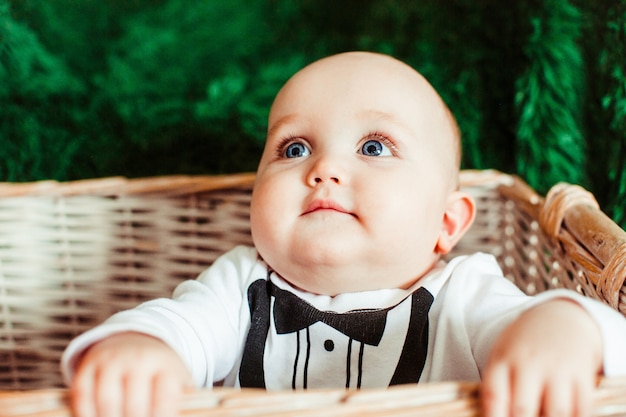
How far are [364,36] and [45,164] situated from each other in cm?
70

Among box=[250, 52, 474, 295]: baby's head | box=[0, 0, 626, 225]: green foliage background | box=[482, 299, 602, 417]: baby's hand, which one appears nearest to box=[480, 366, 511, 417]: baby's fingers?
box=[482, 299, 602, 417]: baby's hand

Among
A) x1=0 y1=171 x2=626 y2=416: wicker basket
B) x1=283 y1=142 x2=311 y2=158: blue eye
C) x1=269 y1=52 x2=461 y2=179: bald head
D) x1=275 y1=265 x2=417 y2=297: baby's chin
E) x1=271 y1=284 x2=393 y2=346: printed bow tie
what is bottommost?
x1=0 y1=171 x2=626 y2=416: wicker basket

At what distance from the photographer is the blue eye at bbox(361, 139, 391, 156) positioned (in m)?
0.78

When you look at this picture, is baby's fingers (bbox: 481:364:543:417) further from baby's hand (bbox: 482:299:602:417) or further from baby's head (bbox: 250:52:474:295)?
baby's head (bbox: 250:52:474:295)

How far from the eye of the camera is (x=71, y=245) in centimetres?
109

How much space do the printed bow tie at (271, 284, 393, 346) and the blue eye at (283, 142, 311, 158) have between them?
0.58ft

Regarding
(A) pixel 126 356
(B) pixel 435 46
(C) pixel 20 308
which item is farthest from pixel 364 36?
(A) pixel 126 356

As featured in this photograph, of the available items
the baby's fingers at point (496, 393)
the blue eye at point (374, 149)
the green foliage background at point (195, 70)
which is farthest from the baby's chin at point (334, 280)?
the green foliage background at point (195, 70)

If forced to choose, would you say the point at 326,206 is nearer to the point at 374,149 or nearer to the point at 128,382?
the point at 374,149

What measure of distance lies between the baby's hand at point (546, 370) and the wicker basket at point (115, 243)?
0.47m

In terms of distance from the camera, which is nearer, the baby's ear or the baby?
the baby

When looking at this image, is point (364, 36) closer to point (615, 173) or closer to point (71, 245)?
point (615, 173)

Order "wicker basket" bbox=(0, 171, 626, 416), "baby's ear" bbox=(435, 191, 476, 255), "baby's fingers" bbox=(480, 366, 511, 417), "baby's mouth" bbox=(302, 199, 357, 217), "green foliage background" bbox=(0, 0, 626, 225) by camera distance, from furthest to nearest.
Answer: "green foliage background" bbox=(0, 0, 626, 225) → "wicker basket" bbox=(0, 171, 626, 416) → "baby's ear" bbox=(435, 191, 476, 255) → "baby's mouth" bbox=(302, 199, 357, 217) → "baby's fingers" bbox=(480, 366, 511, 417)

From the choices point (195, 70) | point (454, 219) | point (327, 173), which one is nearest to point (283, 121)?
point (327, 173)
